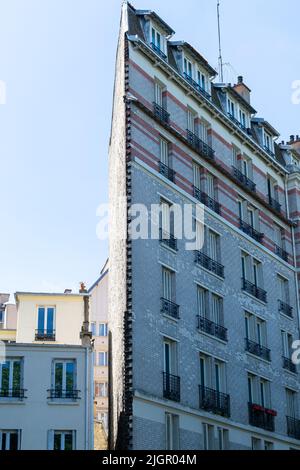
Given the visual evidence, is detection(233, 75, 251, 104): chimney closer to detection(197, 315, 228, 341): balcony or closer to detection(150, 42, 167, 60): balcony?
detection(150, 42, 167, 60): balcony

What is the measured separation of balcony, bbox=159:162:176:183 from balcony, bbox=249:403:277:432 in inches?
373

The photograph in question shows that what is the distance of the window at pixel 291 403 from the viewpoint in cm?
3766

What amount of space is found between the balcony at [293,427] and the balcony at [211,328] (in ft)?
17.3

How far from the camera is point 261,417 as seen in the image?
115 feet

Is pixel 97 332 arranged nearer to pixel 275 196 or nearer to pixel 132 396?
pixel 275 196

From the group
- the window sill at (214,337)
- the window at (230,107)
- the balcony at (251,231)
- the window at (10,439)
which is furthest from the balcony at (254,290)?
the window at (10,439)

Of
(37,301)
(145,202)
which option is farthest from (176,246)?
(37,301)

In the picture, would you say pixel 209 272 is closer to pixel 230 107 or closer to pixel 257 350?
pixel 257 350

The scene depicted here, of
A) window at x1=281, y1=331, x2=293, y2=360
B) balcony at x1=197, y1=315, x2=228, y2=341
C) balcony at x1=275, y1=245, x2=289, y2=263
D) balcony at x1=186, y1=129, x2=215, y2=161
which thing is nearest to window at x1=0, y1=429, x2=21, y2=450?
balcony at x1=197, y1=315, x2=228, y2=341

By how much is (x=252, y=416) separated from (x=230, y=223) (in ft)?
26.3

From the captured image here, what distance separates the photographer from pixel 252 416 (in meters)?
34.6

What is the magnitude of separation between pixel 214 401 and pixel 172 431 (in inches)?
112

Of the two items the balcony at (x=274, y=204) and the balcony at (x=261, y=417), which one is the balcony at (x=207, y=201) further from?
the balcony at (x=261, y=417)
